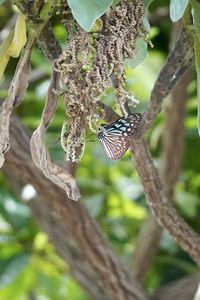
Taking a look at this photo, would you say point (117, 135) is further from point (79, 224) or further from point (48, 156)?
point (79, 224)

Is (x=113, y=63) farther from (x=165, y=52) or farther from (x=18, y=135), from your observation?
(x=165, y=52)

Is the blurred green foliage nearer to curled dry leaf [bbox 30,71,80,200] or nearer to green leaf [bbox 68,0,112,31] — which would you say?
curled dry leaf [bbox 30,71,80,200]

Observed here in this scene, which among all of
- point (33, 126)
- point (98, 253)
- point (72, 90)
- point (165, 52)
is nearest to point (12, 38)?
point (72, 90)

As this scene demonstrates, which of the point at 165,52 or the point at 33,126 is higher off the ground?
the point at 33,126

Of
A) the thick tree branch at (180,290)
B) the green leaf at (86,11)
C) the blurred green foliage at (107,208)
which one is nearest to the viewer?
the green leaf at (86,11)

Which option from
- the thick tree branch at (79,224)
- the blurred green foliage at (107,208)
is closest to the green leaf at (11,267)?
the blurred green foliage at (107,208)

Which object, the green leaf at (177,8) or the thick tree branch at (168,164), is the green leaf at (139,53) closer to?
the green leaf at (177,8)

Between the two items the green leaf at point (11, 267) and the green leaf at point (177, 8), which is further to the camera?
the green leaf at point (11, 267)

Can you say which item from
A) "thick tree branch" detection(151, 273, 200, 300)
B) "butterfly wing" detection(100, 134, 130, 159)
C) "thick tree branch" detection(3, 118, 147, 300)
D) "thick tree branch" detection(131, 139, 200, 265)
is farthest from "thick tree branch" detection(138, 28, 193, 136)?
"thick tree branch" detection(151, 273, 200, 300)
